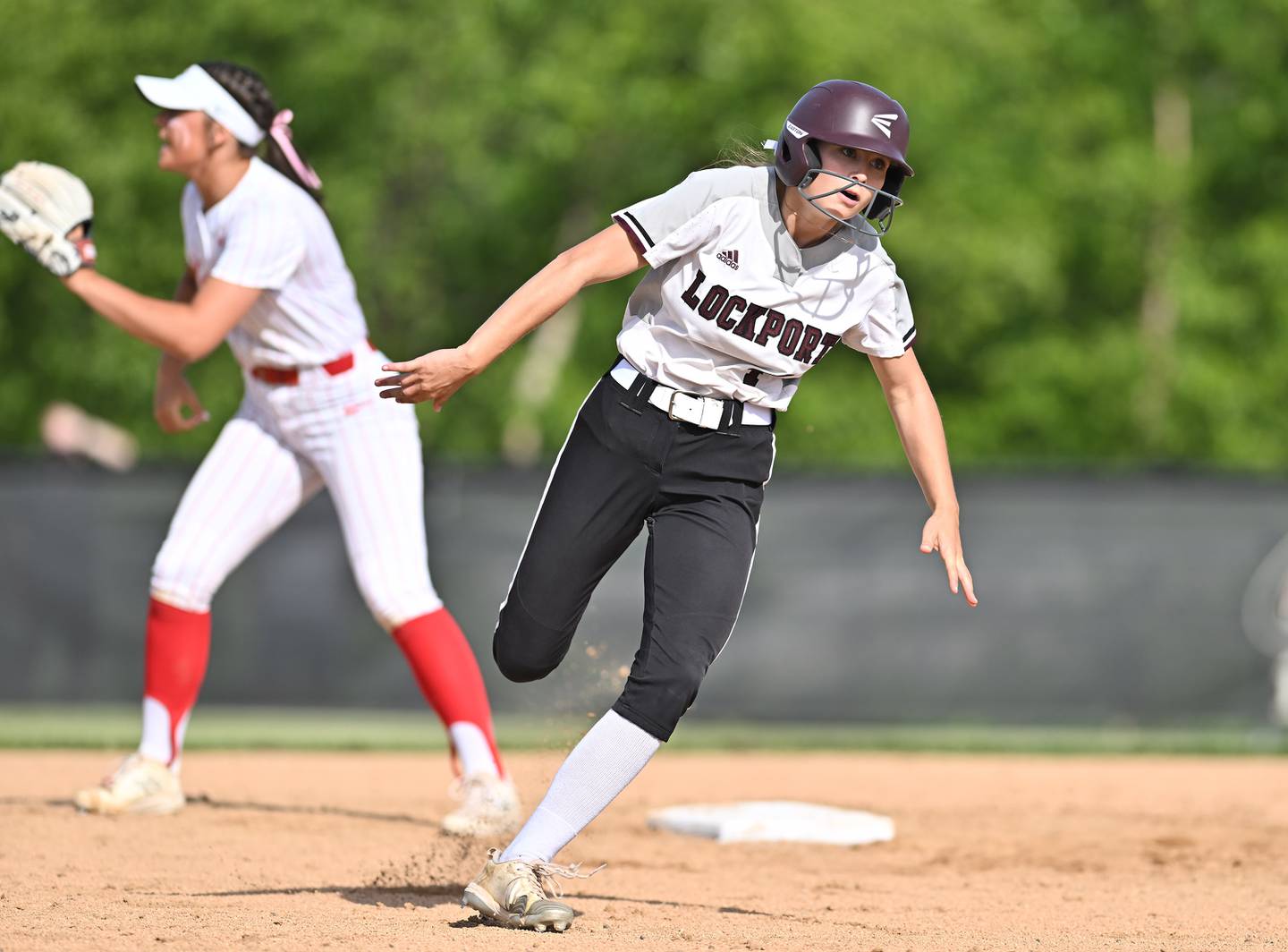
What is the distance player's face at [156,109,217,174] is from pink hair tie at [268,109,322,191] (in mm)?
254

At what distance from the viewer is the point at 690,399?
14.5ft

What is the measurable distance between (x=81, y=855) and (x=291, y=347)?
1699 mm

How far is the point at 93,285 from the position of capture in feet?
18.3

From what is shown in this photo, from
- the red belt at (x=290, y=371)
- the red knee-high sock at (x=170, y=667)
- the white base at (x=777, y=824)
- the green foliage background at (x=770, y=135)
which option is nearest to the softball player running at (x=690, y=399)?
the red belt at (x=290, y=371)

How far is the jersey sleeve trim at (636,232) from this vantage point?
14.0ft

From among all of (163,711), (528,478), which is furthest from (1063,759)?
(163,711)

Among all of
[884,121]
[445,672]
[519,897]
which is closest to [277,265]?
[445,672]

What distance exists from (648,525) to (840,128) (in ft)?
3.49

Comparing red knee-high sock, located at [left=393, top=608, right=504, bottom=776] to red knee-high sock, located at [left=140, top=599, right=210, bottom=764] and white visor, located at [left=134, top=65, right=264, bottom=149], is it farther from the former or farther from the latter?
white visor, located at [left=134, top=65, right=264, bottom=149]

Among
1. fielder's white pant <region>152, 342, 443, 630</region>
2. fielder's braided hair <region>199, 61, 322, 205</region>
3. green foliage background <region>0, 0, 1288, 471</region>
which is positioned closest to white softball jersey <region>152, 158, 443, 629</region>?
fielder's white pant <region>152, 342, 443, 630</region>

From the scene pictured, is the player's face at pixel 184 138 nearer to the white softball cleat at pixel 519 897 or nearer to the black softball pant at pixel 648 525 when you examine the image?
the black softball pant at pixel 648 525

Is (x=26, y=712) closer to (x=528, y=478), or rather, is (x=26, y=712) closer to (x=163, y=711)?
(x=528, y=478)

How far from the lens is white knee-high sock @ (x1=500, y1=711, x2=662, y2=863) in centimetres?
424

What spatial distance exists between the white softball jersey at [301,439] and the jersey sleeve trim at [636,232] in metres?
1.87
